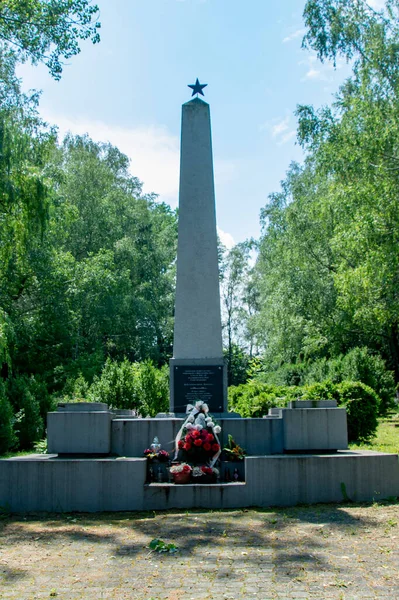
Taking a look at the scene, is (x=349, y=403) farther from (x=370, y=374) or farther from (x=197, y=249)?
(x=370, y=374)

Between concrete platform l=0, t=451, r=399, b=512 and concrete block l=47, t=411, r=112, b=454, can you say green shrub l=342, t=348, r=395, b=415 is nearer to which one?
concrete platform l=0, t=451, r=399, b=512

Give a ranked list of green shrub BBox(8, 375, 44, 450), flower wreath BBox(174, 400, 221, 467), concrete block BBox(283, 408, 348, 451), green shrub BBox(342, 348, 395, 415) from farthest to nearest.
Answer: green shrub BBox(342, 348, 395, 415)
green shrub BBox(8, 375, 44, 450)
concrete block BBox(283, 408, 348, 451)
flower wreath BBox(174, 400, 221, 467)

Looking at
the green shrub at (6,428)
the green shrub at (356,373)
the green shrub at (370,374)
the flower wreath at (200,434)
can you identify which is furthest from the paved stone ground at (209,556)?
the green shrub at (370,374)

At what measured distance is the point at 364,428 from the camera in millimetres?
13406

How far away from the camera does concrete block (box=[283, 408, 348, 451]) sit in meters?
8.23

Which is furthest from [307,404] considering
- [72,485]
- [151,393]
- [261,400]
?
[151,393]

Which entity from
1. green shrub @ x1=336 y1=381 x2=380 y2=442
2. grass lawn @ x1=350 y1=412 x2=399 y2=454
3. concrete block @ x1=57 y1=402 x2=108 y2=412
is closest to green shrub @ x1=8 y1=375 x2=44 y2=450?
concrete block @ x1=57 y1=402 x2=108 y2=412

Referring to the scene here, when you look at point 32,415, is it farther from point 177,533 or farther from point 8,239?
point 177,533

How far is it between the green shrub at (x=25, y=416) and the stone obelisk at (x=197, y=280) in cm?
731

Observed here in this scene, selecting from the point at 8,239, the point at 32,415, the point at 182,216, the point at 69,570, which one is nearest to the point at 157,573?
the point at 69,570

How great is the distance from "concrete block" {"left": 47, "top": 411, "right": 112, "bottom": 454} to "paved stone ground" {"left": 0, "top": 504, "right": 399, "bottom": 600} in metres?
1.10

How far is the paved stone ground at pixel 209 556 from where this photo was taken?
4227 mm

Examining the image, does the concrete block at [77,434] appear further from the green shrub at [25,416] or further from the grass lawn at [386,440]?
the green shrub at [25,416]

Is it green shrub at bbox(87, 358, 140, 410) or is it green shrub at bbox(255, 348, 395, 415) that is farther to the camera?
green shrub at bbox(255, 348, 395, 415)
